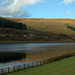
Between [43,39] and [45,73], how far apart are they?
525 ft

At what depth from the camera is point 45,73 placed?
28516mm

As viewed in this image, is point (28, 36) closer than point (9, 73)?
No

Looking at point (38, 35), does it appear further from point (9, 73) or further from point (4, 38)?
point (9, 73)

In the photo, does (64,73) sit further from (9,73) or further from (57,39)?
(57,39)

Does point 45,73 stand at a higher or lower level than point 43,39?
higher

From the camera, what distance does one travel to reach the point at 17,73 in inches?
1146

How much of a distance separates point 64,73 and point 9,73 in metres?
9.68

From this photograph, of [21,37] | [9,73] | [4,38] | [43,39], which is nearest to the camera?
[9,73]

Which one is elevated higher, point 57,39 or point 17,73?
point 17,73

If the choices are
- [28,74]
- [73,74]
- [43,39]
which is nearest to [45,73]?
[28,74]

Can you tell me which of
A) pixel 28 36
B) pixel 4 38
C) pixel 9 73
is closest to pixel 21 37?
pixel 28 36

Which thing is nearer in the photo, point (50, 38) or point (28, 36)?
point (28, 36)

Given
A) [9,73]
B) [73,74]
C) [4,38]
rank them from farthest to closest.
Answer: [4,38], [9,73], [73,74]

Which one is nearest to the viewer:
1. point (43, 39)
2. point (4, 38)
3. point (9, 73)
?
point (9, 73)
